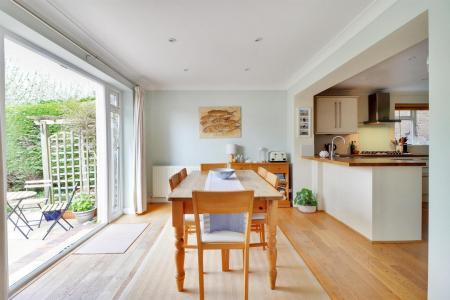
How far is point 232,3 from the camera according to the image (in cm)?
197

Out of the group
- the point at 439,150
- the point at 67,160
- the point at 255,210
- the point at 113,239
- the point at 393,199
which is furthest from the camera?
the point at 67,160

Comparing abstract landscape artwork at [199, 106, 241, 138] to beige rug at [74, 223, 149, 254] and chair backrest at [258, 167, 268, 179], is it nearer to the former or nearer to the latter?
chair backrest at [258, 167, 268, 179]

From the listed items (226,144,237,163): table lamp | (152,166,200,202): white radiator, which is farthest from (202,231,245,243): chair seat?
(152,166,200,202): white radiator

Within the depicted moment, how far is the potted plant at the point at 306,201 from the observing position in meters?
4.16

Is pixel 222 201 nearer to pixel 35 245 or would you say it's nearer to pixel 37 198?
pixel 35 245

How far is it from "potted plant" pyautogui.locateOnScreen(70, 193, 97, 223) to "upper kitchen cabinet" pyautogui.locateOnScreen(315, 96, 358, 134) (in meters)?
4.43

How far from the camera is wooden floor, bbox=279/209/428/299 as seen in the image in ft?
6.37

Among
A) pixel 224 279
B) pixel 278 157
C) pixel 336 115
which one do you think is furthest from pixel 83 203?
pixel 336 115

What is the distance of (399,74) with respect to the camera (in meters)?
4.05

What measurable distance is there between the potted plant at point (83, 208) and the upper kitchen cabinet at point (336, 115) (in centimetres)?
443

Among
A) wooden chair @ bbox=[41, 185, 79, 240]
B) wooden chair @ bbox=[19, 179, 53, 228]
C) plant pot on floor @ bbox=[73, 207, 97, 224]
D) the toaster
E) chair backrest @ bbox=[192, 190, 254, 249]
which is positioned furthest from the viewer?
the toaster

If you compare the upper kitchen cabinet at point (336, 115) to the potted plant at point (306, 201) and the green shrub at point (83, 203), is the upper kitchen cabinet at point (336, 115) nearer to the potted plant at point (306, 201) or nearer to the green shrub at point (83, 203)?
the potted plant at point (306, 201)

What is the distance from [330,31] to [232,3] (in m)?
1.18

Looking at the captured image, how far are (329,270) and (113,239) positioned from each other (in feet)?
8.43
